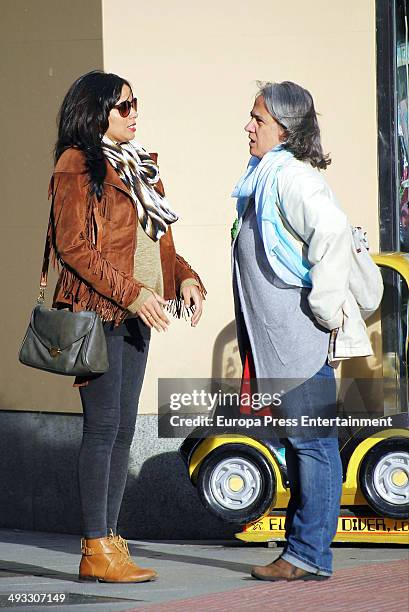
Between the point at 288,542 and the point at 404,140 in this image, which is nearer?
the point at 288,542

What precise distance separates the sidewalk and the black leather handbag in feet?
2.81

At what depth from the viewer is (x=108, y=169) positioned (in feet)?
15.6

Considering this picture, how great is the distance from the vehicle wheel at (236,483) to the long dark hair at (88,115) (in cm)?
198

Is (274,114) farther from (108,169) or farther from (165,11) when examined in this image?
(165,11)

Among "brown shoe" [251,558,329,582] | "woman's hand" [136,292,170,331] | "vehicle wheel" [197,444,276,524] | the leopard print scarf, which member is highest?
the leopard print scarf

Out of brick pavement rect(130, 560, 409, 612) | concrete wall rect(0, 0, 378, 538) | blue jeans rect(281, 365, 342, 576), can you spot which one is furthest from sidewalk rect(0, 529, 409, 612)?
concrete wall rect(0, 0, 378, 538)

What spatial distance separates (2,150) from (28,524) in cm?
228

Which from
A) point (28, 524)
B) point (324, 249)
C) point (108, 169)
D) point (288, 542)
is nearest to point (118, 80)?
point (108, 169)

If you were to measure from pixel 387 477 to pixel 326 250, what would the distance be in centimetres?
186

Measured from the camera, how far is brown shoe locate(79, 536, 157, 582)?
4.70 meters

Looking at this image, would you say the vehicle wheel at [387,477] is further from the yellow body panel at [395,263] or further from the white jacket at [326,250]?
the white jacket at [326,250]

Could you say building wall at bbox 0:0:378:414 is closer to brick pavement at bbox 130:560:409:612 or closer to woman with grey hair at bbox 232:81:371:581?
woman with grey hair at bbox 232:81:371:581

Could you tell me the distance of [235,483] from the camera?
611 cm

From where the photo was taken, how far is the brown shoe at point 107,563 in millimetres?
4699
